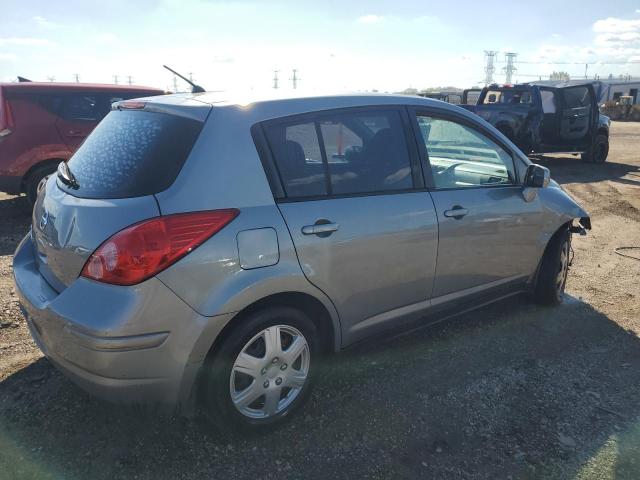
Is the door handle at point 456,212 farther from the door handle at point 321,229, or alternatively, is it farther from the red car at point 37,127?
the red car at point 37,127

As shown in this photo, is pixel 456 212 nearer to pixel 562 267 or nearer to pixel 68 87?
pixel 562 267

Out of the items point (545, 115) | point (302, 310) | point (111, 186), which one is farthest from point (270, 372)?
point (545, 115)

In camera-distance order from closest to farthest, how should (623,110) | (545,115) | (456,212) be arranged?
(456,212), (545,115), (623,110)

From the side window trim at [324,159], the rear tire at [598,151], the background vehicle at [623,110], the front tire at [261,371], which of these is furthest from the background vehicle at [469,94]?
the background vehicle at [623,110]

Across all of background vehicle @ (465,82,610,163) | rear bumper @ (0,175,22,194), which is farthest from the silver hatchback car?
background vehicle @ (465,82,610,163)

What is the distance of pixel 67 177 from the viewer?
267cm

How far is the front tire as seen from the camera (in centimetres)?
235

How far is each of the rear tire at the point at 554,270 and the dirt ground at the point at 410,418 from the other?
0.22 metres

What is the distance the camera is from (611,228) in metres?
7.08

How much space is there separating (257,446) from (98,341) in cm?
99

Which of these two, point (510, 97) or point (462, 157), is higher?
point (510, 97)

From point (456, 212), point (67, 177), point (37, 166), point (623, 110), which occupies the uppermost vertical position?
point (67, 177)

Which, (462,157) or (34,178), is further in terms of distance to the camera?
(34,178)

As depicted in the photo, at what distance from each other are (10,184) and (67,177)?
457cm
